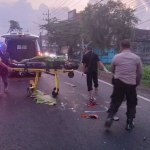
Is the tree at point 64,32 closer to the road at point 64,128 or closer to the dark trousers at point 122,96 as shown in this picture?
the road at point 64,128

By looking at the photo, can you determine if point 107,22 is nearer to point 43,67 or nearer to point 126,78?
point 43,67

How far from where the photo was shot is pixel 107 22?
1894 centimetres

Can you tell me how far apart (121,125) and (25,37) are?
779cm

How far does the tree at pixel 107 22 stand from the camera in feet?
62.0

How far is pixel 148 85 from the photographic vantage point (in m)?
11.2

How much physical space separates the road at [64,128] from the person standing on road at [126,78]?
0.37 metres

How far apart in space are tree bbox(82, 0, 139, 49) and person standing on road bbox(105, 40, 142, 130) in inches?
569

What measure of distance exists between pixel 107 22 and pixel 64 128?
15.1m

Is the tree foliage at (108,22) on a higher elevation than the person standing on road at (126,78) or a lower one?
higher

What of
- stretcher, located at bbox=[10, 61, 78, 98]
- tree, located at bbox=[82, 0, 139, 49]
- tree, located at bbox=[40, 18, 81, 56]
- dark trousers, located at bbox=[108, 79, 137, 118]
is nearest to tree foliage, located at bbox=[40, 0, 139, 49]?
tree, located at bbox=[82, 0, 139, 49]

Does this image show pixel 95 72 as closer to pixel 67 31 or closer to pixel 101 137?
pixel 101 137

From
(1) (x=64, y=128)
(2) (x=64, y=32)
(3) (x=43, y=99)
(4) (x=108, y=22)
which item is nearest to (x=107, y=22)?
(4) (x=108, y=22)

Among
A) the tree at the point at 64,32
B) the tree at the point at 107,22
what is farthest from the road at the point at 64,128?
the tree at the point at 64,32

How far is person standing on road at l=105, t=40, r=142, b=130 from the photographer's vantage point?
191 inches
